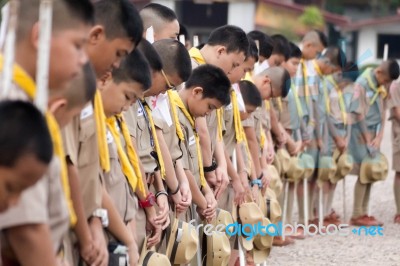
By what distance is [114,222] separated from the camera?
5.13 metres

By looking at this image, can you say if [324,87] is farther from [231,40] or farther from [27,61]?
[27,61]

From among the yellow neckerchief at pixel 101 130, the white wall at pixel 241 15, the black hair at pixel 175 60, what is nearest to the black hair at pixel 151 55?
the black hair at pixel 175 60

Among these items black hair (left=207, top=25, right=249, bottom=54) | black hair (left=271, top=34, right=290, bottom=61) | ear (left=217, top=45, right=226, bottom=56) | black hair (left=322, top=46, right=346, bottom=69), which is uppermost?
black hair (left=207, top=25, right=249, bottom=54)

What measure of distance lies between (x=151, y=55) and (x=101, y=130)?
129 cm

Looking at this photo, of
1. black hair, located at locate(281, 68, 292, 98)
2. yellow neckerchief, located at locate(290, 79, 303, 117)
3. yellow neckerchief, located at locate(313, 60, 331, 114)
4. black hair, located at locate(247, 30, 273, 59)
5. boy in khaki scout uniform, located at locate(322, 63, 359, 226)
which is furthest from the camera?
boy in khaki scout uniform, located at locate(322, 63, 359, 226)

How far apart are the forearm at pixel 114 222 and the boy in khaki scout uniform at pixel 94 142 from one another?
9 centimetres

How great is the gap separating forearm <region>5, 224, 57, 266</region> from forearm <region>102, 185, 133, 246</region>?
1081mm

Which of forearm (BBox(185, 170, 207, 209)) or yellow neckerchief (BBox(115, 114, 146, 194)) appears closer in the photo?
yellow neckerchief (BBox(115, 114, 146, 194))

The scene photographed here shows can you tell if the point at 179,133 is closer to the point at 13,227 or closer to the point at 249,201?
the point at 249,201

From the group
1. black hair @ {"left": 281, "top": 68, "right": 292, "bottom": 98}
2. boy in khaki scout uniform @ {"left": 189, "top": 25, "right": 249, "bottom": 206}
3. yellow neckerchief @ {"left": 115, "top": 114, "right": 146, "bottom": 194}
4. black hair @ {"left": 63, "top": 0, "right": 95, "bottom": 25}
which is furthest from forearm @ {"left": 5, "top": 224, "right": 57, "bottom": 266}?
black hair @ {"left": 281, "top": 68, "right": 292, "bottom": 98}

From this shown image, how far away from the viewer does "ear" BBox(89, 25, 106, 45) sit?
4.76 m

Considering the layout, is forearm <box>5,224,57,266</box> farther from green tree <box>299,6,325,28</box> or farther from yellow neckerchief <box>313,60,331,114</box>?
green tree <box>299,6,325,28</box>

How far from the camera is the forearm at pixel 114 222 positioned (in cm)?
506

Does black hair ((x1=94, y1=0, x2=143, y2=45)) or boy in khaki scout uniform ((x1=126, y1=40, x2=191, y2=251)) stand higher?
black hair ((x1=94, y1=0, x2=143, y2=45))
